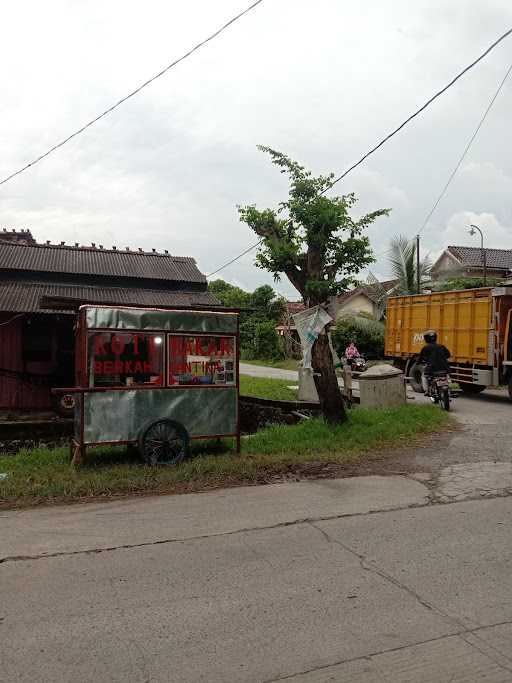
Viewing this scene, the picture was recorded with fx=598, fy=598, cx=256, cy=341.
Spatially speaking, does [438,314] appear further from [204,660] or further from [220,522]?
[204,660]

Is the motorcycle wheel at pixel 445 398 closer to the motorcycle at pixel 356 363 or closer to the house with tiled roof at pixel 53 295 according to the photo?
the house with tiled roof at pixel 53 295

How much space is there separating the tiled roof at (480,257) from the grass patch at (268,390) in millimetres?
23037

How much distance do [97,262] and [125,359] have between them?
9.03 meters

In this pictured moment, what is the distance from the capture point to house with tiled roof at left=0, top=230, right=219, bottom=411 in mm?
14016

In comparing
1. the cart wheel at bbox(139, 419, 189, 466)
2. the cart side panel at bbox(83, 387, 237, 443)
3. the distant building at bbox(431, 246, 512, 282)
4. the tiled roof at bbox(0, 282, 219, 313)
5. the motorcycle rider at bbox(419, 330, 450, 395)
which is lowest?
the cart wheel at bbox(139, 419, 189, 466)

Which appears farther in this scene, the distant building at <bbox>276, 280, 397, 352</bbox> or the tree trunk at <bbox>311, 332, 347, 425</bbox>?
the distant building at <bbox>276, 280, 397, 352</bbox>

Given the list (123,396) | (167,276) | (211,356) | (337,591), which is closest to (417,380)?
(167,276)

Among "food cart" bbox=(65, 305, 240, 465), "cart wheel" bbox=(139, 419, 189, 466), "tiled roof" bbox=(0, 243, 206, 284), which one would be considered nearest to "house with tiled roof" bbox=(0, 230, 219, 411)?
"tiled roof" bbox=(0, 243, 206, 284)

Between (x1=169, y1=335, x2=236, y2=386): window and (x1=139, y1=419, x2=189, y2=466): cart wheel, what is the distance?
0.66 m

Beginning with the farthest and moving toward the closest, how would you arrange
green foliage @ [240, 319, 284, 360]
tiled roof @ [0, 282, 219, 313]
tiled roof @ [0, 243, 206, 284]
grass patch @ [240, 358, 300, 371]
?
green foliage @ [240, 319, 284, 360] → grass patch @ [240, 358, 300, 371] → tiled roof @ [0, 243, 206, 284] → tiled roof @ [0, 282, 219, 313]

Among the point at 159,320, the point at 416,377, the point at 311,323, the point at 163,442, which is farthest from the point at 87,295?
the point at 416,377

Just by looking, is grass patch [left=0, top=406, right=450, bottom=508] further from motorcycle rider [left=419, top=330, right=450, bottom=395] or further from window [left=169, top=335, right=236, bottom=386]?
motorcycle rider [left=419, top=330, right=450, bottom=395]

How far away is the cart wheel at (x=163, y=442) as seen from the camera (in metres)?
8.11

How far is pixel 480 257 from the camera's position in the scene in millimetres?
41031
